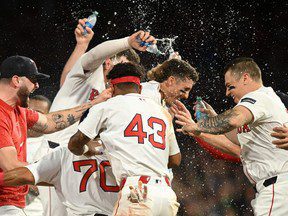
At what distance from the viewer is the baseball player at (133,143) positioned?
4.10 meters

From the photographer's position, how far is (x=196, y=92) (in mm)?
10320

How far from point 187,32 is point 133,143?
6.70 m

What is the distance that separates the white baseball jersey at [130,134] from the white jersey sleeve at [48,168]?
0.50m

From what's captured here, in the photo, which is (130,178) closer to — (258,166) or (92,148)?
(92,148)

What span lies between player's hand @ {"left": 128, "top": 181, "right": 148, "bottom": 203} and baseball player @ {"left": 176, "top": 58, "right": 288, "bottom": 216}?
1.13 metres

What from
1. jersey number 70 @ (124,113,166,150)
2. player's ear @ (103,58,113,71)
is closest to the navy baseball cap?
player's ear @ (103,58,113,71)

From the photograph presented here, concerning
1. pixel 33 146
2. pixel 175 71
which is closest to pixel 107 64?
pixel 175 71

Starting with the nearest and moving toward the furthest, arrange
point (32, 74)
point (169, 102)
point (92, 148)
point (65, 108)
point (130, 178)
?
1. point (130, 178)
2. point (92, 148)
3. point (32, 74)
4. point (65, 108)
5. point (169, 102)

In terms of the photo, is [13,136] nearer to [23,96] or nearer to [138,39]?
[23,96]

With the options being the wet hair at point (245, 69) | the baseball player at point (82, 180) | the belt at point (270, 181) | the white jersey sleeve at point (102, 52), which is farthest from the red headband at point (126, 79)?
the belt at point (270, 181)

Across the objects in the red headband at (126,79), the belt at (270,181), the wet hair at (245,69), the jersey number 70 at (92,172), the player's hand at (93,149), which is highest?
the red headband at (126,79)

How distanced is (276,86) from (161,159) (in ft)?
20.6

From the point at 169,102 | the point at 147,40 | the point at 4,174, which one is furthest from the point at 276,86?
the point at 4,174

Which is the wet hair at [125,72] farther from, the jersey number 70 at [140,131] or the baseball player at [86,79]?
the baseball player at [86,79]
